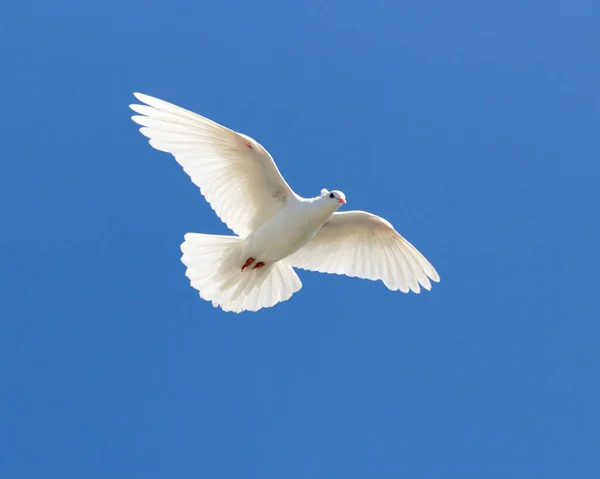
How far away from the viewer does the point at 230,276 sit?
1634 centimetres

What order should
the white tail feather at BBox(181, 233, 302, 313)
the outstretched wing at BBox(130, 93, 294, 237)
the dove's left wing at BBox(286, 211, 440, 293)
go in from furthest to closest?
the dove's left wing at BBox(286, 211, 440, 293) < the white tail feather at BBox(181, 233, 302, 313) < the outstretched wing at BBox(130, 93, 294, 237)

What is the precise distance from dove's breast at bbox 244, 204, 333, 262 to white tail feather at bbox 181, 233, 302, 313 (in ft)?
1.15

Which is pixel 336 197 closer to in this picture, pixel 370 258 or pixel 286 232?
pixel 286 232

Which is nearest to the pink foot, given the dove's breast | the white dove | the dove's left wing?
the white dove

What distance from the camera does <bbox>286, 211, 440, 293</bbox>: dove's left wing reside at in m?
17.3

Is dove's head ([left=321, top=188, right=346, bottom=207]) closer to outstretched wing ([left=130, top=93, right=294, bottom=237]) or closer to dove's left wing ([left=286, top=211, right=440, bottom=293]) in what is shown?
outstretched wing ([left=130, top=93, right=294, bottom=237])

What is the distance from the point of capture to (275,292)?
16953 millimetres

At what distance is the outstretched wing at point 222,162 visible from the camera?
1498cm

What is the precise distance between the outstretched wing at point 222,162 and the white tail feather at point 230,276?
0.43 m

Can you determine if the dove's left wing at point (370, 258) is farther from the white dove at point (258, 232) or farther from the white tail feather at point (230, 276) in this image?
the white tail feather at point (230, 276)

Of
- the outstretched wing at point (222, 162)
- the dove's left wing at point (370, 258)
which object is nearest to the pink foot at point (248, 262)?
the outstretched wing at point (222, 162)

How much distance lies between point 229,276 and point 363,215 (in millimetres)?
2413

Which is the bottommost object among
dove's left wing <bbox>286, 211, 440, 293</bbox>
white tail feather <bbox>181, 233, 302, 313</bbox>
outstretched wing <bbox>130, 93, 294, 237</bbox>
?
white tail feather <bbox>181, 233, 302, 313</bbox>

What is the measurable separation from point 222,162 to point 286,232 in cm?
145
